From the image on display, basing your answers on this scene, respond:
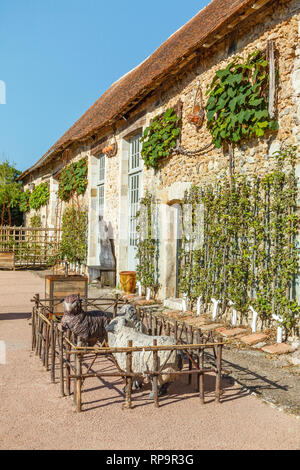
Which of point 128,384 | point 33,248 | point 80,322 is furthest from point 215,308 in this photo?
point 33,248

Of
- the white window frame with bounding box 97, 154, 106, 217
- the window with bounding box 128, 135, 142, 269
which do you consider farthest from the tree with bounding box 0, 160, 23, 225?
the window with bounding box 128, 135, 142, 269

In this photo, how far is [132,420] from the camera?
328 centimetres

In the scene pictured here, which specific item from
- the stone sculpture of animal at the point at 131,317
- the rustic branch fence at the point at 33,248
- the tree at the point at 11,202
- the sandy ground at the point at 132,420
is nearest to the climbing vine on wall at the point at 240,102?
the stone sculpture of animal at the point at 131,317

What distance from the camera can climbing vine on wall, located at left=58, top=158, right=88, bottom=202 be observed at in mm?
14195

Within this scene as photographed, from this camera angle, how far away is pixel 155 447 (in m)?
2.83

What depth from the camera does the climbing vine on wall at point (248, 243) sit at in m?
5.62

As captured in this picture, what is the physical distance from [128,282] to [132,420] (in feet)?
22.0

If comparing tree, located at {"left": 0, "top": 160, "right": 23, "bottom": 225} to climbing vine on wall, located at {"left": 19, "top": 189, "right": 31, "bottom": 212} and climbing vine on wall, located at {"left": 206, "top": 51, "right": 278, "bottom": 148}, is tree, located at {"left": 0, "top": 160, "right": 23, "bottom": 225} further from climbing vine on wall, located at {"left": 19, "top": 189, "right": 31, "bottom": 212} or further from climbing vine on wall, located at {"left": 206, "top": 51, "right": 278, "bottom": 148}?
climbing vine on wall, located at {"left": 206, "top": 51, "right": 278, "bottom": 148}

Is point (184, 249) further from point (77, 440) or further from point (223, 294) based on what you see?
point (77, 440)

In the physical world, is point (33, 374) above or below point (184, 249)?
below

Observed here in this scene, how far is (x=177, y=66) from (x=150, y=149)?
1865 millimetres

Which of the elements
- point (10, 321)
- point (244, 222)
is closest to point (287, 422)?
point (244, 222)

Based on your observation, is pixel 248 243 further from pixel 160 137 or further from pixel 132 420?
pixel 132 420

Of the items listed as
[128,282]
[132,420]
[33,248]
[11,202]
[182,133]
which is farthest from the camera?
[11,202]
